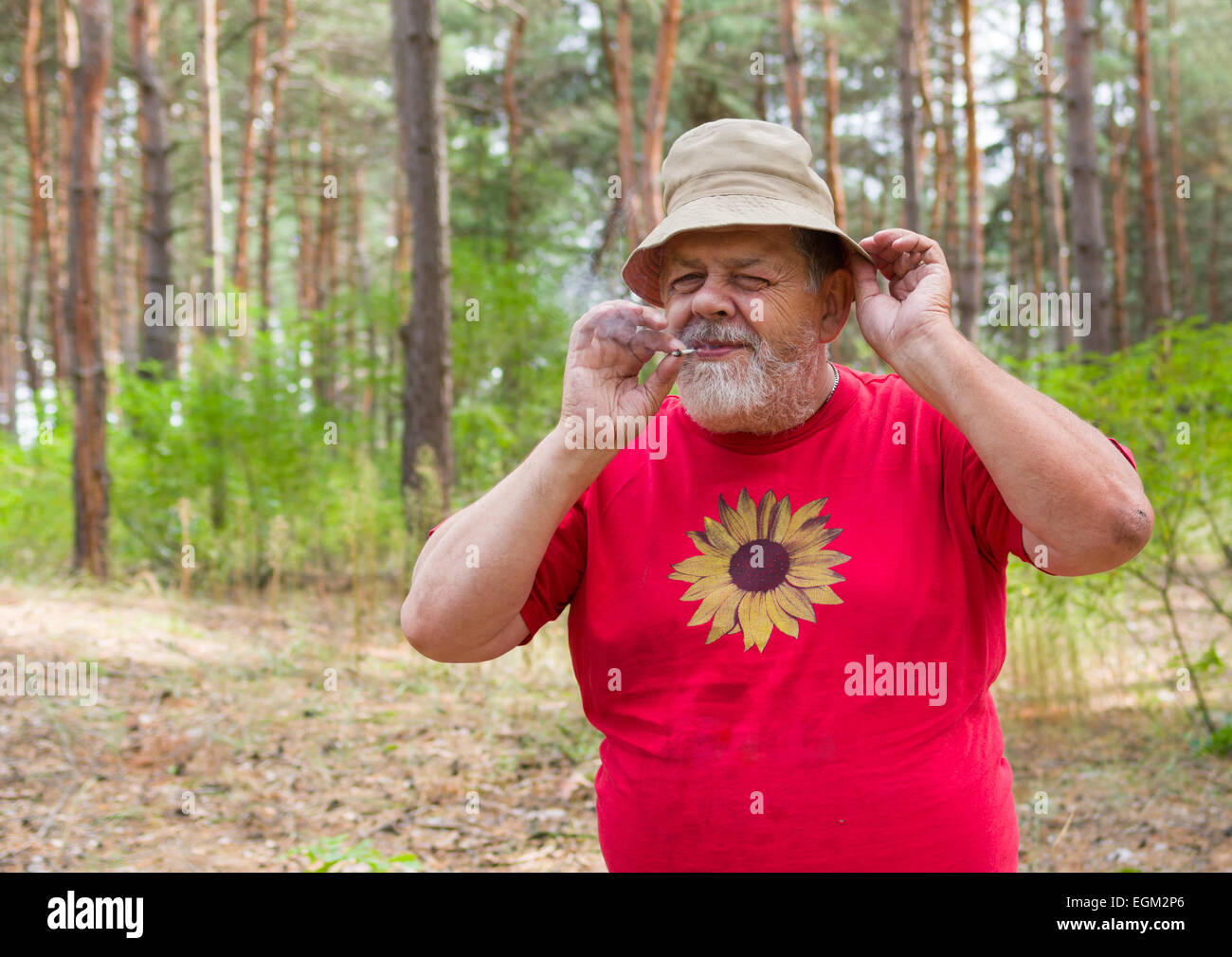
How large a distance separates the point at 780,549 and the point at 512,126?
14696 mm

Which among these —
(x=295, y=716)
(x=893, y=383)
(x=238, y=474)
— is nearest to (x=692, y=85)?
(x=238, y=474)

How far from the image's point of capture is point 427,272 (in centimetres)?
818

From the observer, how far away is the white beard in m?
1.95

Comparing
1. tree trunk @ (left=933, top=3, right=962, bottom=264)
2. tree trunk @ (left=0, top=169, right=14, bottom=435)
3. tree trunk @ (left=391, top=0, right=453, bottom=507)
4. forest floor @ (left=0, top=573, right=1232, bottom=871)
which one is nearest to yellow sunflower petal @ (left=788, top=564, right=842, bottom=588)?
forest floor @ (left=0, top=573, right=1232, bottom=871)

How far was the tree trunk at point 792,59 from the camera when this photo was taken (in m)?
11.2

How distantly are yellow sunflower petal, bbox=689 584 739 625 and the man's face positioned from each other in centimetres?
33

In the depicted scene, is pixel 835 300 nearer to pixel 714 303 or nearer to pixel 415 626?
pixel 714 303

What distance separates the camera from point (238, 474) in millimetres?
9094

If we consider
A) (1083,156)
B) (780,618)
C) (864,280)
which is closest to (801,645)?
(780,618)

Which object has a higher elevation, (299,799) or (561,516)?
(561,516)

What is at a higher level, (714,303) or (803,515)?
(714,303)

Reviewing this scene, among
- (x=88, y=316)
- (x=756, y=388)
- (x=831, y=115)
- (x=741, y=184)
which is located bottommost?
(x=756, y=388)
